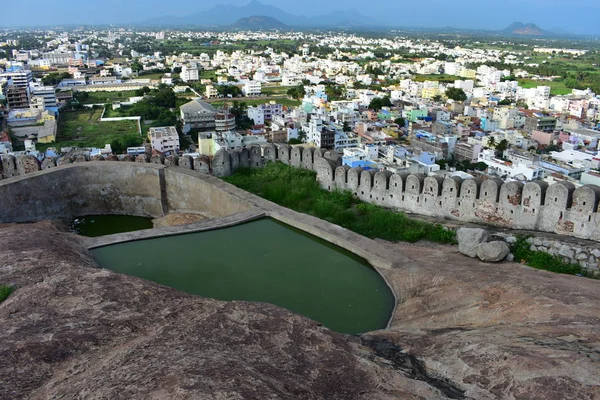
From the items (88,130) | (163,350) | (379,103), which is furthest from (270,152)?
(379,103)

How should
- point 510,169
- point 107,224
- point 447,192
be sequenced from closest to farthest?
1. point 447,192
2. point 107,224
3. point 510,169

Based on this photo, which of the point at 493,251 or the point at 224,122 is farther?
the point at 224,122

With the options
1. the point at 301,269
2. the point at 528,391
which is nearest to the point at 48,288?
the point at 301,269

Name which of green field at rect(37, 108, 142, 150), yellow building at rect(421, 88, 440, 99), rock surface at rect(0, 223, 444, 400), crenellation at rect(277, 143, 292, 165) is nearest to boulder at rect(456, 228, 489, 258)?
rock surface at rect(0, 223, 444, 400)

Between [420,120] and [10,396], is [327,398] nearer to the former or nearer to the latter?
[10,396]

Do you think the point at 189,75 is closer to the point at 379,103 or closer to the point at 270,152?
the point at 379,103

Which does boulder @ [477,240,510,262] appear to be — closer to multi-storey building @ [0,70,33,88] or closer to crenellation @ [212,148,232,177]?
crenellation @ [212,148,232,177]

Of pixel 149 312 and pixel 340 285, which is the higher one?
pixel 149 312
